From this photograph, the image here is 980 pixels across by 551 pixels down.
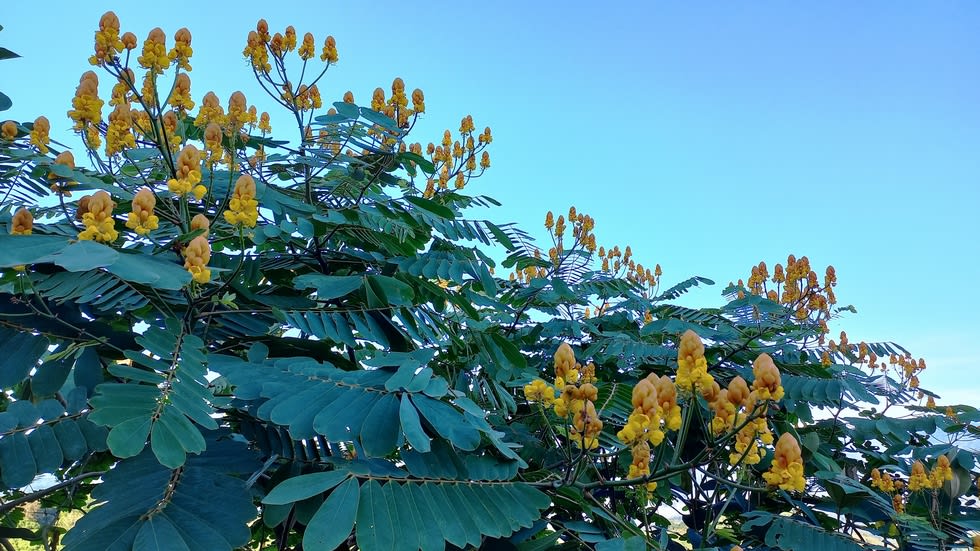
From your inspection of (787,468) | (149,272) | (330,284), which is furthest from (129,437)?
(787,468)

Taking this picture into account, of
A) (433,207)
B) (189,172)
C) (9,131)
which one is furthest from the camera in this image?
(433,207)

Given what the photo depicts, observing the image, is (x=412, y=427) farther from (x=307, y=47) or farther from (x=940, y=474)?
(x=940, y=474)

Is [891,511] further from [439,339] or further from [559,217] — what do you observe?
[559,217]

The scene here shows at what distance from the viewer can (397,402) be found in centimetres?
168

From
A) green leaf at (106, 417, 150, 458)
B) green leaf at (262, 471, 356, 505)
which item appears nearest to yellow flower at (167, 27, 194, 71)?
green leaf at (106, 417, 150, 458)

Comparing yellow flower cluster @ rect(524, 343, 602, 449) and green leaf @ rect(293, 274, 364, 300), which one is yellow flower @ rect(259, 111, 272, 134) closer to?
green leaf @ rect(293, 274, 364, 300)

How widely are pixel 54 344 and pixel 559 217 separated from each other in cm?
357

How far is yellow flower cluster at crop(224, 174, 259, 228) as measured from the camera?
5.43 feet

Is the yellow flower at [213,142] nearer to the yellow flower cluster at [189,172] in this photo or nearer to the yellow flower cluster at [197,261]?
the yellow flower cluster at [189,172]

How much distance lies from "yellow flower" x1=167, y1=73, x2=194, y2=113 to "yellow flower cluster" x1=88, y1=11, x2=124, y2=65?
0.58 ft

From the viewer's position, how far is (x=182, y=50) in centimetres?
200

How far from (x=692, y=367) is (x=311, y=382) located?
0.98m

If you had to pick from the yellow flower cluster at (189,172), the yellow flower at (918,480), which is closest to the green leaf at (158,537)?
the yellow flower cluster at (189,172)

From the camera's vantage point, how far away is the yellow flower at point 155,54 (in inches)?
75.7
